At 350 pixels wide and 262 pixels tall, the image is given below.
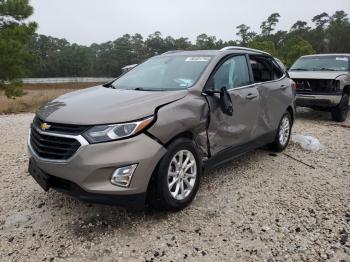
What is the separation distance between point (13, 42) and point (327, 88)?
1780 cm

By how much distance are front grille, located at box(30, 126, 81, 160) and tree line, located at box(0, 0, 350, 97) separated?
1935 centimetres

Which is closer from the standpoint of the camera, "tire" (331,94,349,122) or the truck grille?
the truck grille

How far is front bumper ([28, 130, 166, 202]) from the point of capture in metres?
3.08

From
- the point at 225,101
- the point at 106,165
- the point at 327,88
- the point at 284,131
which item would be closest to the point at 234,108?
the point at 225,101

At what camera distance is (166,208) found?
3566 mm

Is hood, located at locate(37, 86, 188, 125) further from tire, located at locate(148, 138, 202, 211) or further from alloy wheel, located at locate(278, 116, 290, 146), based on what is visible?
alloy wheel, located at locate(278, 116, 290, 146)

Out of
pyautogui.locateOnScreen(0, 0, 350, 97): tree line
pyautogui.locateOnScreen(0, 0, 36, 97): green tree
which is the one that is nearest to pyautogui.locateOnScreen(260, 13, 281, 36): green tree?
pyautogui.locateOnScreen(0, 0, 350, 97): tree line

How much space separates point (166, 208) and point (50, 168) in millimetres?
1180

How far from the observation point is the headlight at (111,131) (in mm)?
3123

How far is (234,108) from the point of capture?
14.4 ft

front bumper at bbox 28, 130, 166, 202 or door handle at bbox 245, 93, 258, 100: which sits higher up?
door handle at bbox 245, 93, 258, 100

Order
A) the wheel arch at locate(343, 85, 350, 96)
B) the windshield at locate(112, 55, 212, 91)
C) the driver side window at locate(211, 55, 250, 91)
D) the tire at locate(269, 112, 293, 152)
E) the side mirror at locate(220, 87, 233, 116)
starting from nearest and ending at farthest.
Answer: the side mirror at locate(220, 87, 233, 116) < the windshield at locate(112, 55, 212, 91) < the driver side window at locate(211, 55, 250, 91) < the tire at locate(269, 112, 293, 152) < the wheel arch at locate(343, 85, 350, 96)

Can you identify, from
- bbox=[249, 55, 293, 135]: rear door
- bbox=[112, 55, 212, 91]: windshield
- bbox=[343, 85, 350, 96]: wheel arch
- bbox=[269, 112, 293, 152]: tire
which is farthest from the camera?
bbox=[343, 85, 350, 96]: wheel arch

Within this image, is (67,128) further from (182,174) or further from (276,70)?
(276,70)
